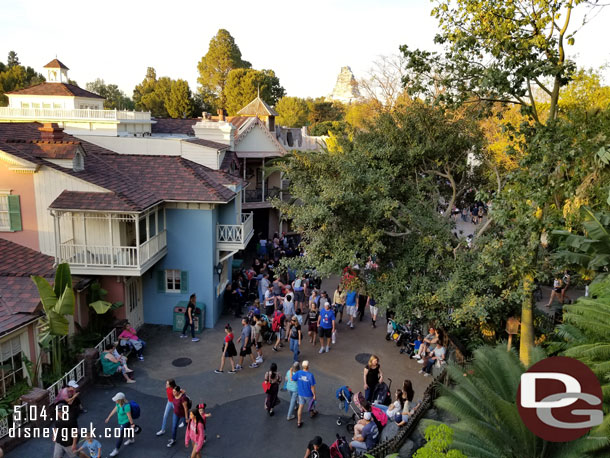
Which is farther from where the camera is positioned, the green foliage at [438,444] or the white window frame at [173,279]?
the white window frame at [173,279]

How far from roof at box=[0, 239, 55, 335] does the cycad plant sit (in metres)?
9.85

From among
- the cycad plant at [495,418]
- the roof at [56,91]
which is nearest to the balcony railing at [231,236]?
the cycad plant at [495,418]

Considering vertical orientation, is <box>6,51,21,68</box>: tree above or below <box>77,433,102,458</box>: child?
above

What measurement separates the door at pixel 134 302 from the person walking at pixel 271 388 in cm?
688

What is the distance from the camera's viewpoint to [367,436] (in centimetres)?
1001

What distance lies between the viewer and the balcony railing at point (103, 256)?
15102mm

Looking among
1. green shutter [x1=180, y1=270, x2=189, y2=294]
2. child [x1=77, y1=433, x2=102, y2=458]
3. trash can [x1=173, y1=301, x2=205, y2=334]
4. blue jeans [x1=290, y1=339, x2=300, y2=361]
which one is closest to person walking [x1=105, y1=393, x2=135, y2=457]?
child [x1=77, y1=433, x2=102, y2=458]

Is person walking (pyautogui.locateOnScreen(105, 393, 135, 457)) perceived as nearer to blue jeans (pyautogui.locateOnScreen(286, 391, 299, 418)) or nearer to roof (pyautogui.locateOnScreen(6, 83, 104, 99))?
blue jeans (pyautogui.locateOnScreen(286, 391, 299, 418))

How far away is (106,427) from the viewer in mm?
11203

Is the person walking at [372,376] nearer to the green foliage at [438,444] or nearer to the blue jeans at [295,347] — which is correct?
the blue jeans at [295,347]

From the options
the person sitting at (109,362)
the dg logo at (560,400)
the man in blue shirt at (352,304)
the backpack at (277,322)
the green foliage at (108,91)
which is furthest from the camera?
the green foliage at (108,91)

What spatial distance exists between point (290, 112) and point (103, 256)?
5238 cm

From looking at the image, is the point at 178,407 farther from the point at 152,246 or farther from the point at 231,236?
the point at 231,236

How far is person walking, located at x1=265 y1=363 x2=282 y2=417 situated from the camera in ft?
38.4
